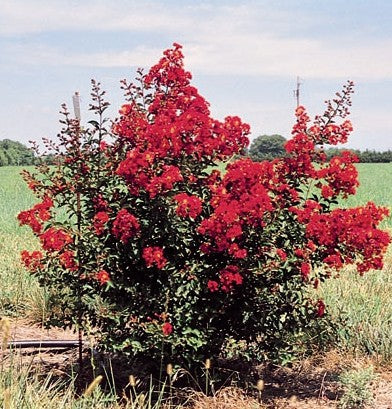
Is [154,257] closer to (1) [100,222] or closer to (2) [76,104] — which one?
(1) [100,222]

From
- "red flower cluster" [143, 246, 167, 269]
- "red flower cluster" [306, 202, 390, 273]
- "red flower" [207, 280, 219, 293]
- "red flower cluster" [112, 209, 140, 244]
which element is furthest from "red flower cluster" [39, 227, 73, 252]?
"red flower cluster" [306, 202, 390, 273]

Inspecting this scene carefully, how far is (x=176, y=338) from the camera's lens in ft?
13.5

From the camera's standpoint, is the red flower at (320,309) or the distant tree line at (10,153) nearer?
the red flower at (320,309)

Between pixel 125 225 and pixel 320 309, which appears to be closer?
pixel 125 225

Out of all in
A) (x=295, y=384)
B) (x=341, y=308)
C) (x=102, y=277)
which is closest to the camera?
(x=102, y=277)

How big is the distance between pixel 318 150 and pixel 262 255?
2.70 ft

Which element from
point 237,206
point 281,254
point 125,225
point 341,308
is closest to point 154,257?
point 125,225

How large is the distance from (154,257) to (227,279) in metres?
0.45

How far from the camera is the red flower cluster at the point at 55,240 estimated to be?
4117mm

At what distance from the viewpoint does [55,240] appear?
13.6ft

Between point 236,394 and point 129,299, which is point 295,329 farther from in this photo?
point 129,299

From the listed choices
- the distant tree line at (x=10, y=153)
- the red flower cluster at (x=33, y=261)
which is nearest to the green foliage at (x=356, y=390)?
the red flower cluster at (x=33, y=261)

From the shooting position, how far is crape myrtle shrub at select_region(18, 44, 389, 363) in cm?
397

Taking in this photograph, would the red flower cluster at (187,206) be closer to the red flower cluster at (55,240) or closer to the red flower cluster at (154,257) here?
the red flower cluster at (154,257)
